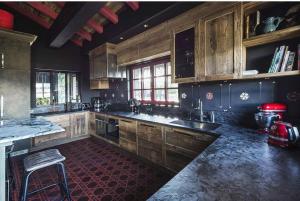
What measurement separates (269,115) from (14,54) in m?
4.52

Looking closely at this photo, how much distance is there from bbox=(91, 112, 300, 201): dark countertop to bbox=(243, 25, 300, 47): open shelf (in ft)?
3.82

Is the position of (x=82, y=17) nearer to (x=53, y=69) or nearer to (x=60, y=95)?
(x=53, y=69)

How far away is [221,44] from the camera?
2.05m

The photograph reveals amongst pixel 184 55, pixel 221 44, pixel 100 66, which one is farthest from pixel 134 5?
pixel 100 66

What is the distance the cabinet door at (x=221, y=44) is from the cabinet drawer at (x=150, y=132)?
1.12m

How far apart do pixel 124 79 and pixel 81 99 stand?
1.78m

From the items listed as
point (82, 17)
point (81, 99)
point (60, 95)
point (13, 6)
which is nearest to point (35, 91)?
point (60, 95)

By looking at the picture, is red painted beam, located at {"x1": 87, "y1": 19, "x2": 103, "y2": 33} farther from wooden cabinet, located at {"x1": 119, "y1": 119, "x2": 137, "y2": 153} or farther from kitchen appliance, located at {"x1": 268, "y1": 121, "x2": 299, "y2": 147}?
kitchen appliance, located at {"x1": 268, "y1": 121, "x2": 299, "y2": 147}

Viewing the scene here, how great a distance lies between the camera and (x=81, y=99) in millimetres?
5031

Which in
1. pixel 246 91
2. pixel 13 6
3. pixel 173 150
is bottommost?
pixel 173 150

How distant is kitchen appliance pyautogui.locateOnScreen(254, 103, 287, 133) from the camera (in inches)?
67.1

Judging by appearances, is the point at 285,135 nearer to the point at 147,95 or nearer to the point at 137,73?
the point at 147,95

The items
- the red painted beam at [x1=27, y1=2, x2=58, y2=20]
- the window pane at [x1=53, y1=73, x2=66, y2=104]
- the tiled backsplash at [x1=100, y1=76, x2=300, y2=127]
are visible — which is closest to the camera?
the tiled backsplash at [x1=100, y1=76, x2=300, y2=127]

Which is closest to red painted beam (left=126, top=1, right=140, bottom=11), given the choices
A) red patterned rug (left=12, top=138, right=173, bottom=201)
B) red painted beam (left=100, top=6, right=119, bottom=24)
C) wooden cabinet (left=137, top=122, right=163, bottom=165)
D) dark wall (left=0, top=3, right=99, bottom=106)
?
red painted beam (left=100, top=6, right=119, bottom=24)
